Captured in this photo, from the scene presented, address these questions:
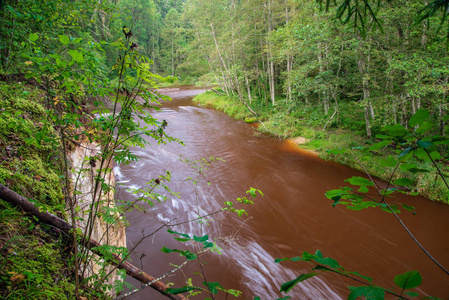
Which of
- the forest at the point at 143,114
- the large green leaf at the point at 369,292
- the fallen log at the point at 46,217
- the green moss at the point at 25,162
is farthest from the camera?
the green moss at the point at 25,162

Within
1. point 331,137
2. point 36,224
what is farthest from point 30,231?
point 331,137

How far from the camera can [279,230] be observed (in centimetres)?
493

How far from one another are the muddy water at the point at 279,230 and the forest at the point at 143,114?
614mm

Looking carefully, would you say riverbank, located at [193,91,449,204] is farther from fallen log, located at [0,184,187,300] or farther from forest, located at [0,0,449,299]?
fallen log, located at [0,184,187,300]

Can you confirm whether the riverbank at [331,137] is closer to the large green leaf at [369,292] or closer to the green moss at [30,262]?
the large green leaf at [369,292]

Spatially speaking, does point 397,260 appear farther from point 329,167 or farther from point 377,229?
point 329,167

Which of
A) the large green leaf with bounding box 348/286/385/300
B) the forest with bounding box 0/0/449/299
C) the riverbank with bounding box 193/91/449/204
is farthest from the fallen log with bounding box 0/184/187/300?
the riverbank with bounding box 193/91/449/204

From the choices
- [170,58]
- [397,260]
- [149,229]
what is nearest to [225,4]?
[149,229]

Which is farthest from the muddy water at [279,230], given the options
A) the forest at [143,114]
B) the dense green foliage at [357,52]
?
the dense green foliage at [357,52]

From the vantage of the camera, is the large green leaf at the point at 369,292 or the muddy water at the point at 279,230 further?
the muddy water at the point at 279,230

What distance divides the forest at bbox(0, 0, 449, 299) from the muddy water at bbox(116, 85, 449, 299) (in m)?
0.61

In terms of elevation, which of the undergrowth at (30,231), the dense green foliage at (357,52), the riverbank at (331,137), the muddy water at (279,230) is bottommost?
the muddy water at (279,230)

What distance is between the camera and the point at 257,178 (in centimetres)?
722

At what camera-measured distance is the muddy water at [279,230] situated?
12.0 feet
